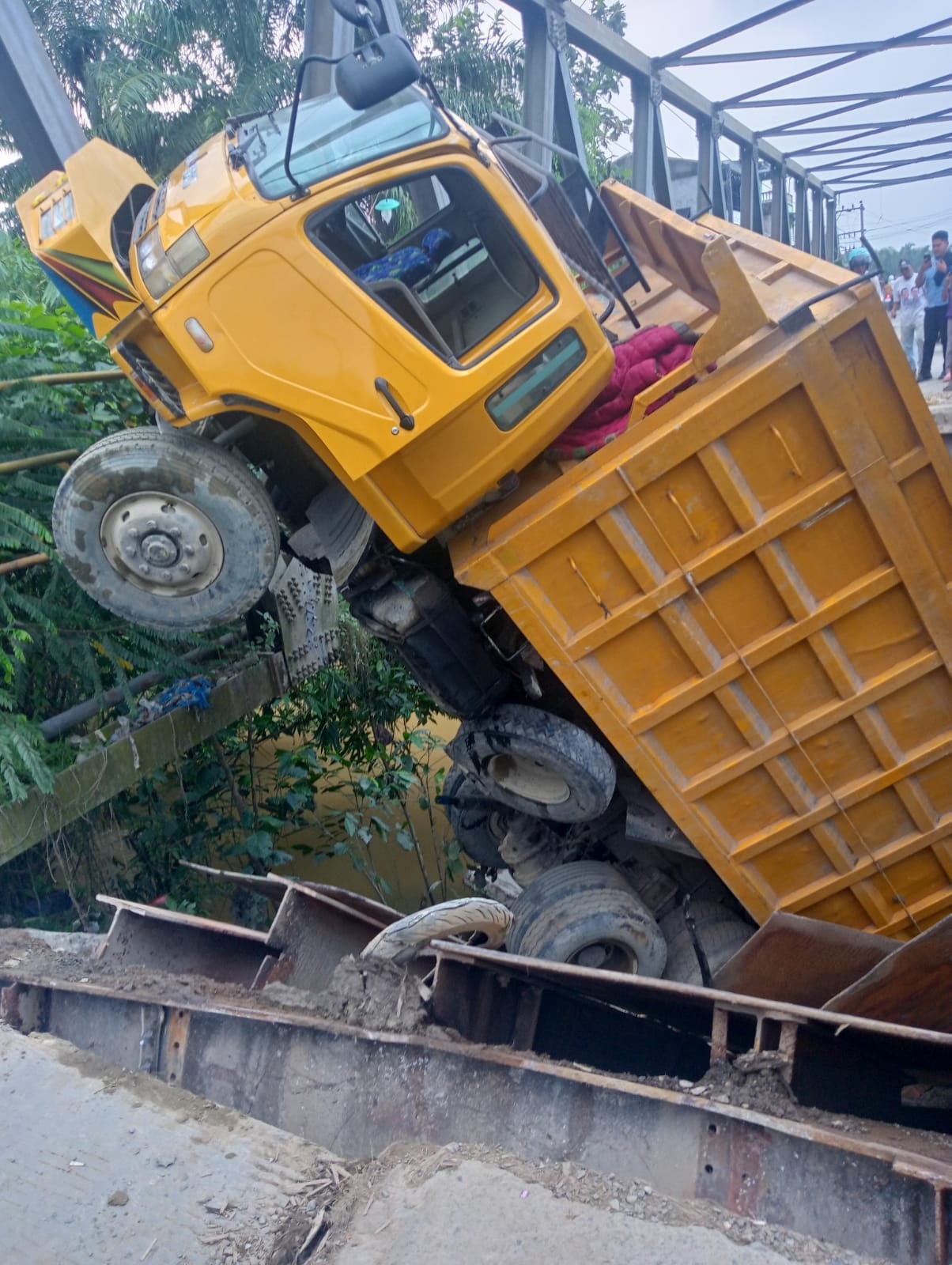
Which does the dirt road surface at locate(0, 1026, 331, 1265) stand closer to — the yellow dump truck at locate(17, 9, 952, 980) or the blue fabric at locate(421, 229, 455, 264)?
the yellow dump truck at locate(17, 9, 952, 980)

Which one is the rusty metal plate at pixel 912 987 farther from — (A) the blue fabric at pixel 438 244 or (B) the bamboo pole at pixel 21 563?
(B) the bamboo pole at pixel 21 563

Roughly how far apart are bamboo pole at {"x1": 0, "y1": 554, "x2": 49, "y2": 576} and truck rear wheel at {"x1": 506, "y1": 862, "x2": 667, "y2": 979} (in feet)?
8.00

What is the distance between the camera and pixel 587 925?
143 inches

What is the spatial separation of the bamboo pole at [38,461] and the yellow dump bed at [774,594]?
5.93 feet

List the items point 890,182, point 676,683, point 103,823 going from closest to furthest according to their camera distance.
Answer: point 676,683
point 103,823
point 890,182

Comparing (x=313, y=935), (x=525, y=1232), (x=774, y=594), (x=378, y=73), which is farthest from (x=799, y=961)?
(x=378, y=73)

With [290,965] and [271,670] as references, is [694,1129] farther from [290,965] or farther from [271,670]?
[271,670]

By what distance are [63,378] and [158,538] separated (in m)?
1.25

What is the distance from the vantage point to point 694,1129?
2438mm

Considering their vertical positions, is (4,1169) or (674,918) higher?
(4,1169)

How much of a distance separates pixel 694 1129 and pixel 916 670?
1848 millimetres

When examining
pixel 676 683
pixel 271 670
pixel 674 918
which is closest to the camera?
pixel 676 683

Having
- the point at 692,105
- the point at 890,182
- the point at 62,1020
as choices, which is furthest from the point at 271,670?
the point at 890,182

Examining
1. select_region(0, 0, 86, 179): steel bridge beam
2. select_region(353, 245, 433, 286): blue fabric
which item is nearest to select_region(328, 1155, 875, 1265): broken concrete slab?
select_region(353, 245, 433, 286): blue fabric
